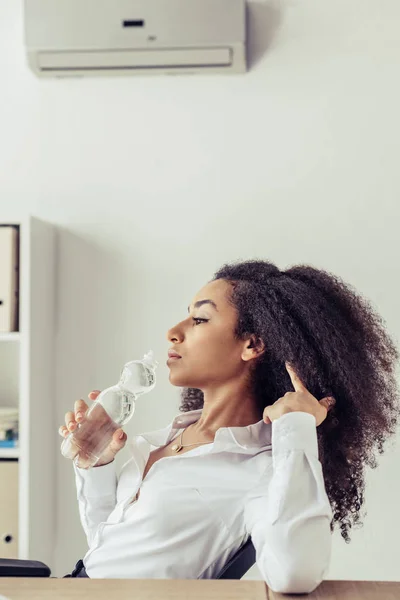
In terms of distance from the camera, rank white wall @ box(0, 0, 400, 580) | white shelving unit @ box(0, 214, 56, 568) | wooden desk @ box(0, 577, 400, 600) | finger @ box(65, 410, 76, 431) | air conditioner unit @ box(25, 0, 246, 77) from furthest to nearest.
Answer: white wall @ box(0, 0, 400, 580), air conditioner unit @ box(25, 0, 246, 77), white shelving unit @ box(0, 214, 56, 568), finger @ box(65, 410, 76, 431), wooden desk @ box(0, 577, 400, 600)

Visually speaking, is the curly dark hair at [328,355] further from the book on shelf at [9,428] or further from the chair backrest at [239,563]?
the book on shelf at [9,428]

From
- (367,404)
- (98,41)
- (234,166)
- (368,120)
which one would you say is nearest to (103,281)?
(234,166)

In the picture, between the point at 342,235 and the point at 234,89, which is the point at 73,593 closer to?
the point at 342,235

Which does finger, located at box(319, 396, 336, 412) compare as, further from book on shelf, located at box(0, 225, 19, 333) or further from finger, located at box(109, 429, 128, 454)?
book on shelf, located at box(0, 225, 19, 333)

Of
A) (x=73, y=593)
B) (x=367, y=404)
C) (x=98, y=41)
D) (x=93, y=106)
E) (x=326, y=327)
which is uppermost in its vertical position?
(x=98, y=41)

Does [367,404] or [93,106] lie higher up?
[93,106]

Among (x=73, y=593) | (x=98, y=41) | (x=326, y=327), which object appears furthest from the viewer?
(x=98, y=41)

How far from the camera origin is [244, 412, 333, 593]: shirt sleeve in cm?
120

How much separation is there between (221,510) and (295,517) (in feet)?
0.74

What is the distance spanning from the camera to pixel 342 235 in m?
2.45

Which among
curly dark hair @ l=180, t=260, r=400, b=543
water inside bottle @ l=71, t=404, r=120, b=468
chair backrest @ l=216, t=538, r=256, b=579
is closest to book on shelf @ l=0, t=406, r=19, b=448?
water inside bottle @ l=71, t=404, r=120, b=468

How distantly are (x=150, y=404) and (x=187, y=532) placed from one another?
42.0 inches

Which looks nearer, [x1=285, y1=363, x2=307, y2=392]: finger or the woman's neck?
[x1=285, y1=363, x2=307, y2=392]: finger

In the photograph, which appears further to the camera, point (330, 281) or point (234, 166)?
point (234, 166)
